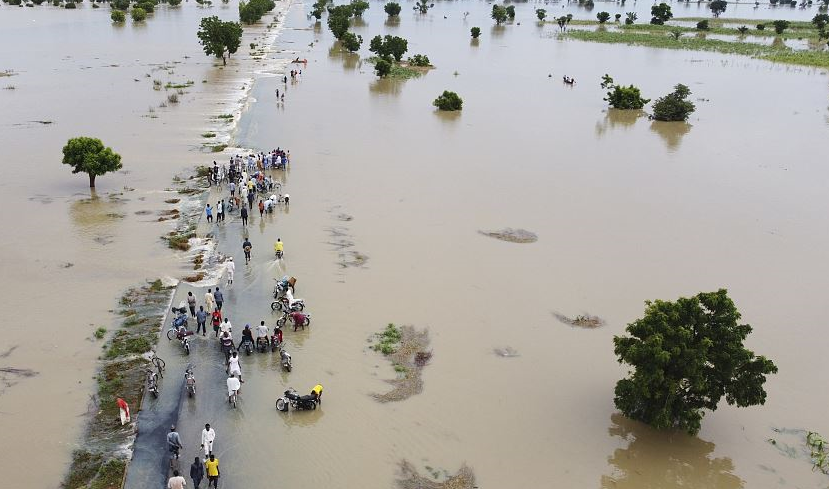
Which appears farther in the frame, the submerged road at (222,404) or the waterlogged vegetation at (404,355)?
the waterlogged vegetation at (404,355)

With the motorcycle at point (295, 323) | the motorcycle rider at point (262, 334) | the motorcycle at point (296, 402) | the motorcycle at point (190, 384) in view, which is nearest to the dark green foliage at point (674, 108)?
the motorcycle at point (295, 323)

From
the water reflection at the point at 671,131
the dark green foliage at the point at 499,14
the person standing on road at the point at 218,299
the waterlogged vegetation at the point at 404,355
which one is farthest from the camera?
the dark green foliage at the point at 499,14

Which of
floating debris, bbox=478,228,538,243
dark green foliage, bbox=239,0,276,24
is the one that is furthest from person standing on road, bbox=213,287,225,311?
dark green foliage, bbox=239,0,276,24

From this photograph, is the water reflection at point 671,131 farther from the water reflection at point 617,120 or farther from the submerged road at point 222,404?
the submerged road at point 222,404

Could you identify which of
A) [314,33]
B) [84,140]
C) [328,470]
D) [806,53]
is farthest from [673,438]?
[314,33]

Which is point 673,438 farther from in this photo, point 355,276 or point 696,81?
point 696,81
